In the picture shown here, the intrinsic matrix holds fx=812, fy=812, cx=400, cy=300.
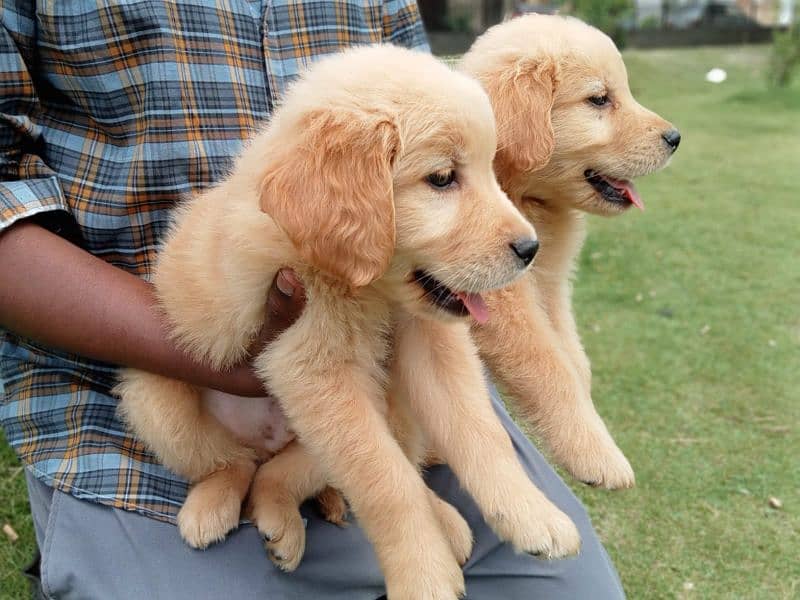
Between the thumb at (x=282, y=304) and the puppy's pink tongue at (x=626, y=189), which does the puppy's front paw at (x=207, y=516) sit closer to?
the thumb at (x=282, y=304)

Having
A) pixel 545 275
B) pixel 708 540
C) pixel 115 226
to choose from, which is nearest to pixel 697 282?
pixel 708 540

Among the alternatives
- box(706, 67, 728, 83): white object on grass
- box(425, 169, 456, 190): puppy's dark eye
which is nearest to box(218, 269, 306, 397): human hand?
box(425, 169, 456, 190): puppy's dark eye

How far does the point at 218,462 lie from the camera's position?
199 cm

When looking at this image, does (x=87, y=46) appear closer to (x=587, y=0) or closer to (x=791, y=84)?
(x=791, y=84)

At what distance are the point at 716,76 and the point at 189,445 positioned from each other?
15.5m

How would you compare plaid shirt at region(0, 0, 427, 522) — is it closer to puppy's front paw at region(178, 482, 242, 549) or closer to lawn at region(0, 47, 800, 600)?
puppy's front paw at region(178, 482, 242, 549)

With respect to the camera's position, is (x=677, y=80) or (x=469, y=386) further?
(x=677, y=80)

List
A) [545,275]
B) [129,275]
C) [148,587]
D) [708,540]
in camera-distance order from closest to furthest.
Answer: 1. [148,587]
2. [129,275]
3. [545,275]
4. [708,540]

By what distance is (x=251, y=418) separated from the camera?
2.02 m

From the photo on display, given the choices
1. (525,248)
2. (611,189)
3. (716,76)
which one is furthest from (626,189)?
(716,76)

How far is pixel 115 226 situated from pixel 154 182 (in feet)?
0.46

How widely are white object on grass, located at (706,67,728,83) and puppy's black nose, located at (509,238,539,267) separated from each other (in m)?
14.9

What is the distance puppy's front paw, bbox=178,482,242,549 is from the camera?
1817mm

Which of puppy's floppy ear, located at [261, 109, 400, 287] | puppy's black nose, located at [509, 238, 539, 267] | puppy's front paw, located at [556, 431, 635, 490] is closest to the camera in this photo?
puppy's floppy ear, located at [261, 109, 400, 287]
